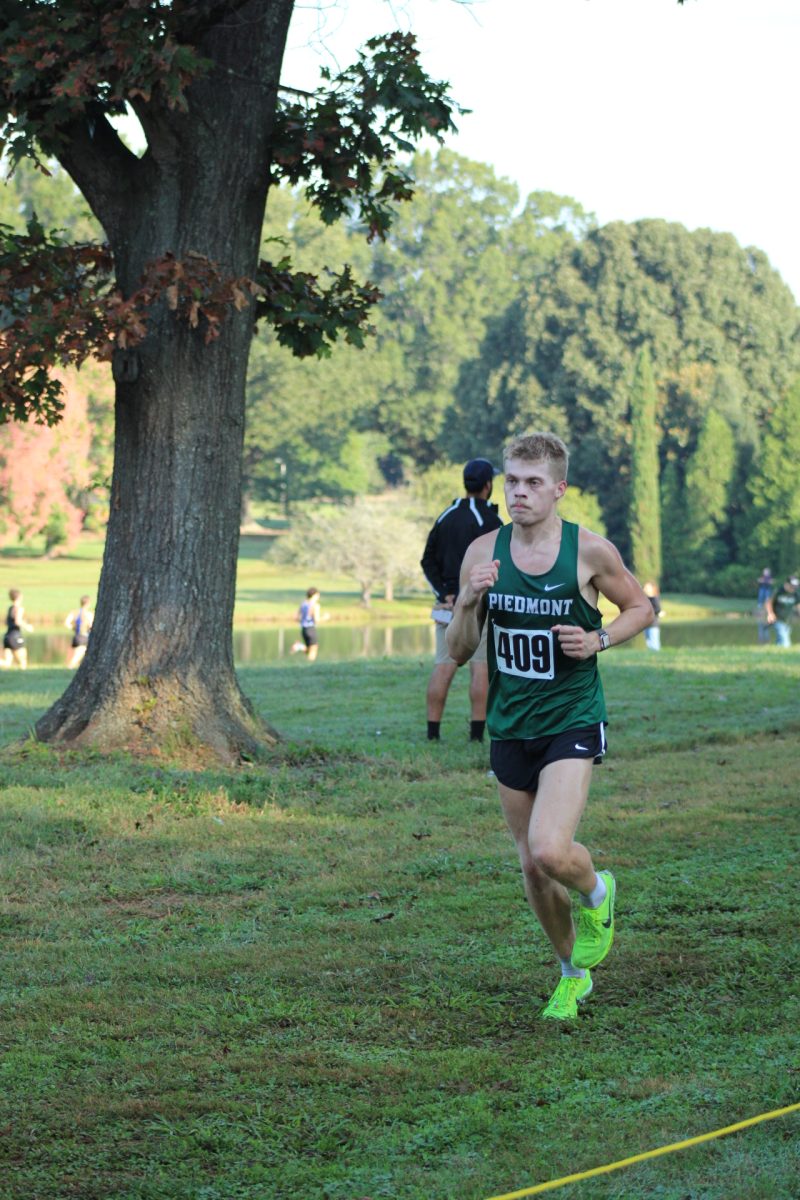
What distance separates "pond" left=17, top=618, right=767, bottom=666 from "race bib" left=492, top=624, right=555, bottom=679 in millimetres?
30931

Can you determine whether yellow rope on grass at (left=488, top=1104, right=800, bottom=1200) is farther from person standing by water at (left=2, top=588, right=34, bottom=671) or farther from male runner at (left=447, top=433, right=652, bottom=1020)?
person standing by water at (left=2, top=588, right=34, bottom=671)

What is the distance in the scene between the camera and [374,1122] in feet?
14.6

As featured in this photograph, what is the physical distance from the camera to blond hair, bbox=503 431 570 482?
544 centimetres

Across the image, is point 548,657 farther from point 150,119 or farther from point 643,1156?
point 150,119

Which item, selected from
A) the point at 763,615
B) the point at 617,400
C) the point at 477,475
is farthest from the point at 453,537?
the point at 617,400

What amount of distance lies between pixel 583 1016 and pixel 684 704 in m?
10.1

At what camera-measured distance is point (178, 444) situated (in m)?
11.2

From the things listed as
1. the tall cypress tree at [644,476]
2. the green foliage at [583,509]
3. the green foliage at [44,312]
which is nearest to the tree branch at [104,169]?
the green foliage at [44,312]

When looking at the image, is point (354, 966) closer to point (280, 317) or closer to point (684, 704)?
point (280, 317)

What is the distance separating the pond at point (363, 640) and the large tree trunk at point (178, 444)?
25.3 metres

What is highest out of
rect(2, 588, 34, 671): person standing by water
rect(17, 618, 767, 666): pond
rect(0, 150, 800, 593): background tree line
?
rect(0, 150, 800, 593): background tree line

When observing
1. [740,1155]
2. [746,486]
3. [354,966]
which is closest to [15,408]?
[354,966]

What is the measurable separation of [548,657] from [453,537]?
6025mm

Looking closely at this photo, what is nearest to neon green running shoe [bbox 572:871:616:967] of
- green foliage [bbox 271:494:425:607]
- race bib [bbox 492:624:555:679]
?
race bib [bbox 492:624:555:679]
